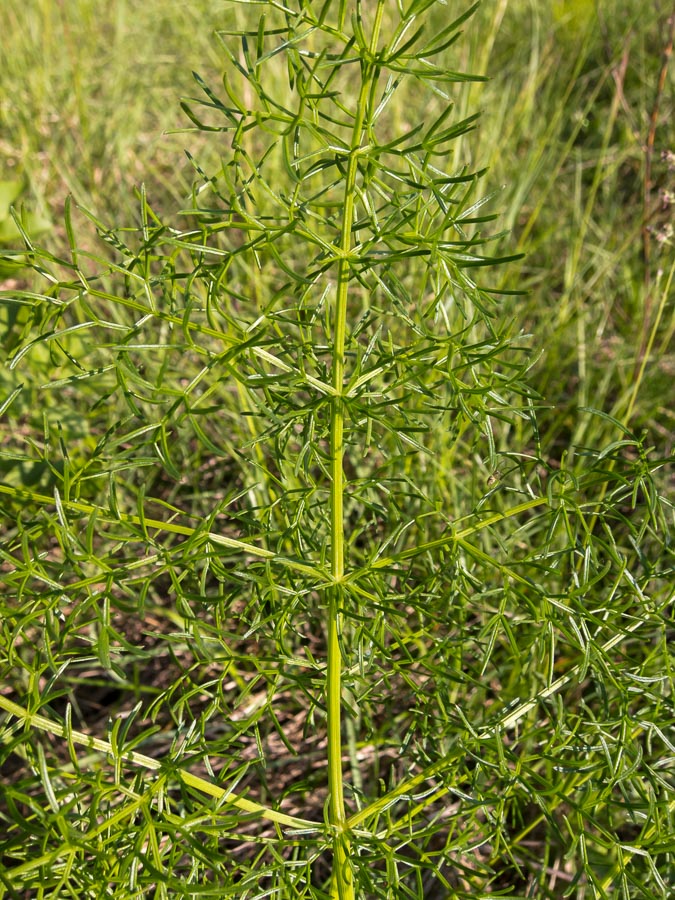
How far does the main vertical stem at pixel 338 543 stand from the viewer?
1.07 m

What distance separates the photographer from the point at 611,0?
3693 millimetres

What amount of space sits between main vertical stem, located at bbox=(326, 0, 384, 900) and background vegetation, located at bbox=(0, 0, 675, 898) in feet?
0.13

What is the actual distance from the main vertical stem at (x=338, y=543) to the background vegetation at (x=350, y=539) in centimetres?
4

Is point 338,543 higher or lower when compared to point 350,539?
higher

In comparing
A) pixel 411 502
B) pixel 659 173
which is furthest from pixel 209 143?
pixel 411 502

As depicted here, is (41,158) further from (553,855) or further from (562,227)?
(553,855)

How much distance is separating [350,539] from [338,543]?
0.27 metres

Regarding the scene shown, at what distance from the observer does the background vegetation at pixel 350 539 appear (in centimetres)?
110

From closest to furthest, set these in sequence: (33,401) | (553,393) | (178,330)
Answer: (33,401) → (553,393) → (178,330)

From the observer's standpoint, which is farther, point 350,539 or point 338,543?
point 350,539

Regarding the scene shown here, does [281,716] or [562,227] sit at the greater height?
[562,227]

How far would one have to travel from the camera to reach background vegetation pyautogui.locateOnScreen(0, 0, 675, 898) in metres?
1.10

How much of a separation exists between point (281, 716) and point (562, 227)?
5.74 ft

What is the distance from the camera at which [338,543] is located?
112 centimetres
